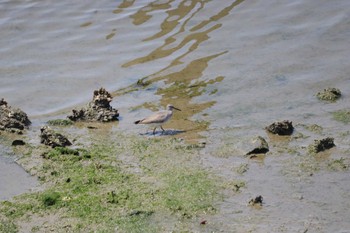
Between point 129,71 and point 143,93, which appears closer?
point 143,93

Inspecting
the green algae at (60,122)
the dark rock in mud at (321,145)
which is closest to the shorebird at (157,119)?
the green algae at (60,122)

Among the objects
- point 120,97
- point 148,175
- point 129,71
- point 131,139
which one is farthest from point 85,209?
point 129,71

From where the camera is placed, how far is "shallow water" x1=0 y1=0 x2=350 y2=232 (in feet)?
26.2

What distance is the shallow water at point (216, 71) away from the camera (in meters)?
7.99

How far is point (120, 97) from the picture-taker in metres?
11.9

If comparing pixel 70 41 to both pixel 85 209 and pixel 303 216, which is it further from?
pixel 303 216

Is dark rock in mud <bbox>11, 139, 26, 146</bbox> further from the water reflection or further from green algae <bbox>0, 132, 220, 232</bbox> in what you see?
the water reflection

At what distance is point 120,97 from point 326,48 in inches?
173

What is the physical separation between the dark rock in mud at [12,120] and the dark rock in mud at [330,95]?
16.3 ft

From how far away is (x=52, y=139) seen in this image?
946cm

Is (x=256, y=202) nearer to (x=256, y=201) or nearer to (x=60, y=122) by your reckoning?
(x=256, y=201)

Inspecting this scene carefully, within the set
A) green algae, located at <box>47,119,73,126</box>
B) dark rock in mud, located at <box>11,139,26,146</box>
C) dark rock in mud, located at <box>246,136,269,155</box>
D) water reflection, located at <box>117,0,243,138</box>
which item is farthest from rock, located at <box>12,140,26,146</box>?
dark rock in mud, located at <box>246,136,269,155</box>

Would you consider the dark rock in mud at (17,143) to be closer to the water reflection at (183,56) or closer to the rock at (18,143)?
the rock at (18,143)

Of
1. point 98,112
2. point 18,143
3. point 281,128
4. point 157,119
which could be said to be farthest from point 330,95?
point 18,143
